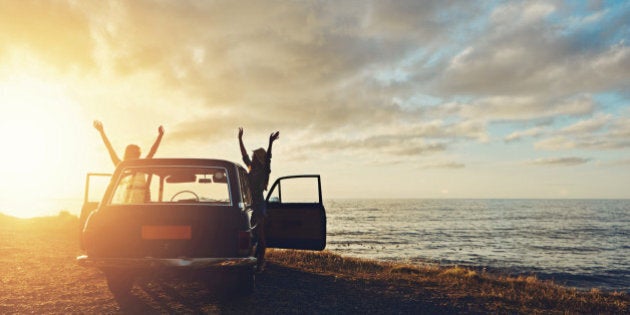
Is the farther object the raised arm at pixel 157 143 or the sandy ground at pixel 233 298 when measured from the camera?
the raised arm at pixel 157 143

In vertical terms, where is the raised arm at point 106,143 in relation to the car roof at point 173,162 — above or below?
above

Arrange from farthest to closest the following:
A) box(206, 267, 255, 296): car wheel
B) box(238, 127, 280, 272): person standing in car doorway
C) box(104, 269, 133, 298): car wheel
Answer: box(238, 127, 280, 272): person standing in car doorway < box(104, 269, 133, 298): car wheel < box(206, 267, 255, 296): car wheel

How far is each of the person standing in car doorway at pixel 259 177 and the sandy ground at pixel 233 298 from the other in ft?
3.08

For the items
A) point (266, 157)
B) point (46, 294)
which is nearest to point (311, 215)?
point (266, 157)

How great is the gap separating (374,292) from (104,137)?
A: 5.76 metres

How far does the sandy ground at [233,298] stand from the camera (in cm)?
578

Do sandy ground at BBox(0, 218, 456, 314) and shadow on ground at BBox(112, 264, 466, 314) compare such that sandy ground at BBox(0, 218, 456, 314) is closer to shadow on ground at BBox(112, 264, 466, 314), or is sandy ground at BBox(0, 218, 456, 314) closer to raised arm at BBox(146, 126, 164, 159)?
shadow on ground at BBox(112, 264, 466, 314)

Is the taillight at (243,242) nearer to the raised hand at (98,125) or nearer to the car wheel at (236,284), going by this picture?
the car wheel at (236,284)

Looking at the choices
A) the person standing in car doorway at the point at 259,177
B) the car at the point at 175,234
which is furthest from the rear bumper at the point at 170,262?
the person standing in car doorway at the point at 259,177

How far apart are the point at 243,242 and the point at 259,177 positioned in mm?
2535

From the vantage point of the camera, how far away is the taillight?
531 cm

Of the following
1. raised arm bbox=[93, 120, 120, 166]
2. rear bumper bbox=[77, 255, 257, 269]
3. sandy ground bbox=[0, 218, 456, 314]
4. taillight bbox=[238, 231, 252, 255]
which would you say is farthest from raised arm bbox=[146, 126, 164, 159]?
taillight bbox=[238, 231, 252, 255]

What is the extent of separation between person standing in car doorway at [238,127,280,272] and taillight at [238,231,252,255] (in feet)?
6.55

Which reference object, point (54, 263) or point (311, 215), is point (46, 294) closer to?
point (54, 263)
